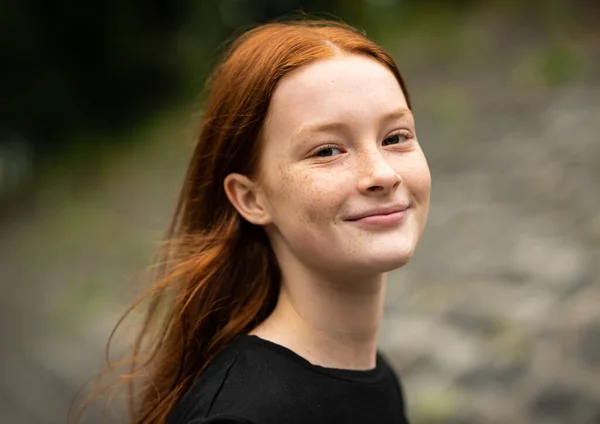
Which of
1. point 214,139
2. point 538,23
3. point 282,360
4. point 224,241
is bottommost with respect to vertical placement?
point 282,360

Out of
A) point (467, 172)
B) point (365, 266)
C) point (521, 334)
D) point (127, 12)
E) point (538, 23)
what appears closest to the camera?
point (365, 266)

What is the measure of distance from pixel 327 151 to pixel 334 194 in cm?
11

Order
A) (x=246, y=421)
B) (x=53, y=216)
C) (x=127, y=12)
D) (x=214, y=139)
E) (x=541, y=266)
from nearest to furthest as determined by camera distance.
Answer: (x=246, y=421), (x=214, y=139), (x=541, y=266), (x=53, y=216), (x=127, y=12)

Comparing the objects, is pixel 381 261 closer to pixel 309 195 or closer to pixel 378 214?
pixel 378 214

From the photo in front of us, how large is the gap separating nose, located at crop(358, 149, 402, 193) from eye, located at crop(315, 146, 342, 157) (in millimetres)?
58

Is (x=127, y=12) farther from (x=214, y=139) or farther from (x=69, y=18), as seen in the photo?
(x=214, y=139)

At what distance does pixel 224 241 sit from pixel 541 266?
115 inches

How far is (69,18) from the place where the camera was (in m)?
7.85

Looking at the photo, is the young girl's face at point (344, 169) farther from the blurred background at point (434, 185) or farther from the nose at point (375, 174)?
the blurred background at point (434, 185)

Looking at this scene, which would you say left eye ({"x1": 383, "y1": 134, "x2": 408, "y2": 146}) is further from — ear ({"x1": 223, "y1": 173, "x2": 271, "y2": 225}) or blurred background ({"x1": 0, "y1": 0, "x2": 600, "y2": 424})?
blurred background ({"x1": 0, "y1": 0, "x2": 600, "y2": 424})

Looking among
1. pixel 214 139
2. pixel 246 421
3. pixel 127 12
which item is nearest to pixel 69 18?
pixel 127 12

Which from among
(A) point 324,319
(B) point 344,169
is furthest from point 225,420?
(B) point 344,169

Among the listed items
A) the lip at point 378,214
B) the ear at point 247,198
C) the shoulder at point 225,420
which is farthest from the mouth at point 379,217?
the shoulder at point 225,420

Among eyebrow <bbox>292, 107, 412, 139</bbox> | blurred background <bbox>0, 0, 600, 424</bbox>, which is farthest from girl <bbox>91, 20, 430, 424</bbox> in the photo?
blurred background <bbox>0, 0, 600, 424</bbox>
